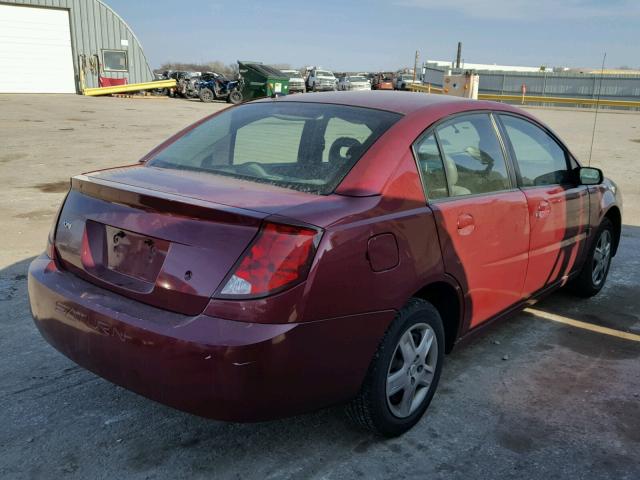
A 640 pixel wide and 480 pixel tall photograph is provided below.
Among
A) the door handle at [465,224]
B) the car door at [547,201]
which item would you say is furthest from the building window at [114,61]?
the door handle at [465,224]

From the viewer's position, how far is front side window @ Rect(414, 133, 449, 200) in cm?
291

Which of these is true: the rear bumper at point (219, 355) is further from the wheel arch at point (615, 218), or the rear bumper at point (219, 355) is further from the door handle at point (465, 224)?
the wheel arch at point (615, 218)

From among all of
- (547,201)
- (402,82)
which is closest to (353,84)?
(402,82)

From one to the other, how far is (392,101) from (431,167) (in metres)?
0.51

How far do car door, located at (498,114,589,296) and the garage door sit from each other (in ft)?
103

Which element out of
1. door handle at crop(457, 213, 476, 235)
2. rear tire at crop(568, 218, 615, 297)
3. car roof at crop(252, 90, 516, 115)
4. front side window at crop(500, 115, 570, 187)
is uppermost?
car roof at crop(252, 90, 516, 115)

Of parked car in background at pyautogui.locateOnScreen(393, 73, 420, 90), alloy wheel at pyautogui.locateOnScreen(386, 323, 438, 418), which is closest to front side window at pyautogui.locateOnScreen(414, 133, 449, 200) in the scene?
alloy wheel at pyautogui.locateOnScreen(386, 323, 438, 418)

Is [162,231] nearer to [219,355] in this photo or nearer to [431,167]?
[219,355]

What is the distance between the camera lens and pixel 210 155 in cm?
327

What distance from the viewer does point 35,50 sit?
30.1m

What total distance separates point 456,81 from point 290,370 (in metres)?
26.7

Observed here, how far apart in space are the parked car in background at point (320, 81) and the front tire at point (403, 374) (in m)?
37.9

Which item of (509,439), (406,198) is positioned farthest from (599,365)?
(406,198)

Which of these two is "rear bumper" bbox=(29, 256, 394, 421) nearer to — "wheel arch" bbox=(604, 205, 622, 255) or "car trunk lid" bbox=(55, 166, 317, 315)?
"car trunk lid" bbox=(55, 166, 317, 315)
